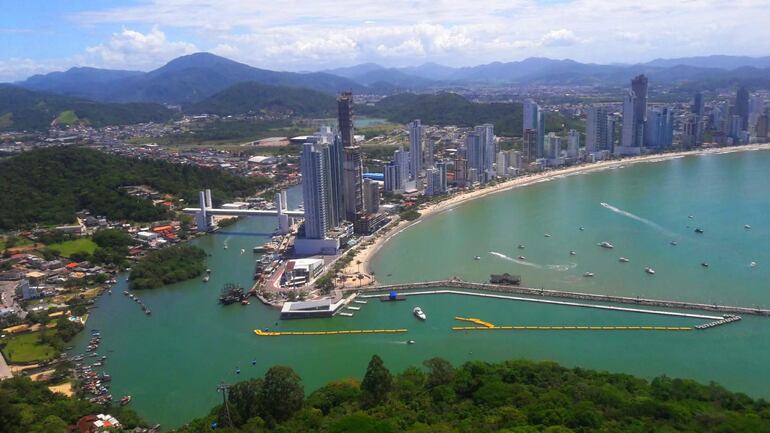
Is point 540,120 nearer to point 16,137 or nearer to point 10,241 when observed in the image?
point 10,241

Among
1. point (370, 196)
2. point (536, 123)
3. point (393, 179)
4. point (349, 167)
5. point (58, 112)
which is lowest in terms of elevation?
point (393, 179)

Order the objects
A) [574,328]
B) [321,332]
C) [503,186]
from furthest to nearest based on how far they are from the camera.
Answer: [503,186] < [321,332] < [574,328]

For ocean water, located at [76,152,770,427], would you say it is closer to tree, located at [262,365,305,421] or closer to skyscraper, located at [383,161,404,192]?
tree, located at [262,365,305,421]

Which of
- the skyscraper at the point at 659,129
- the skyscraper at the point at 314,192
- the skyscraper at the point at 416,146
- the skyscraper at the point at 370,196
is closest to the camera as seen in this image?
the skyscraper at the point at 314,192

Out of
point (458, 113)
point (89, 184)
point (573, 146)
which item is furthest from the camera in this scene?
point (458, 113)

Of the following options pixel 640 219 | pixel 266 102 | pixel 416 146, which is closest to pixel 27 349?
pixel 640 219

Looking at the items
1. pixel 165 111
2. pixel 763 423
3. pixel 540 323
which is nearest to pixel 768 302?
pixel 540 323

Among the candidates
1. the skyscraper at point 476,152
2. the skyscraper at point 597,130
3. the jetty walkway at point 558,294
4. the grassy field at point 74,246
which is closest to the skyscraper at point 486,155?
the skyscraper at point 476,152

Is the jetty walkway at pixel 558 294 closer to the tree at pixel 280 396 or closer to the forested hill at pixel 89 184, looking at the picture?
the tree at pixel 280 396

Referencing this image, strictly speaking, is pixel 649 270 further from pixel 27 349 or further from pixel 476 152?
pixel 476 152
